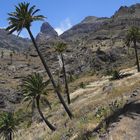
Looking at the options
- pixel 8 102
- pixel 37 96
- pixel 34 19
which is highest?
pixel 34 19

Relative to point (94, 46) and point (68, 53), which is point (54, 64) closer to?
point (68, 53)

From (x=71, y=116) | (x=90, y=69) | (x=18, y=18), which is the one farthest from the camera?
(x=90, y=69)

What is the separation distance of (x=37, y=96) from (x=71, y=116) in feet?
29.0

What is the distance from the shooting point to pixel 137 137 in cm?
2002

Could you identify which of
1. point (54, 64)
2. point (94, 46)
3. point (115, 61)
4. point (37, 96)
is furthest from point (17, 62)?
point (37, 96)

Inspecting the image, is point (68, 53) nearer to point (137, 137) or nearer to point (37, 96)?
point (37, 96)

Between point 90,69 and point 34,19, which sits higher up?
point 34,19

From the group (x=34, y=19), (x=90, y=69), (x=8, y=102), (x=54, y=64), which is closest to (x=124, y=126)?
(x=34, y=19)

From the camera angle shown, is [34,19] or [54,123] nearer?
[34,19]

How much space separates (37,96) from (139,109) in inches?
1370

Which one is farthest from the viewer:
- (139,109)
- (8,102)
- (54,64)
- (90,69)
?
(54,64)

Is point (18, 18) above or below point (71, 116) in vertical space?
above

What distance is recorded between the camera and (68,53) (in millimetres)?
182250

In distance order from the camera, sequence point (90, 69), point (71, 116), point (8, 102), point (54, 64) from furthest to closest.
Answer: point (54, 64), point (90, 69), point (8, 102), point (71, 116)
